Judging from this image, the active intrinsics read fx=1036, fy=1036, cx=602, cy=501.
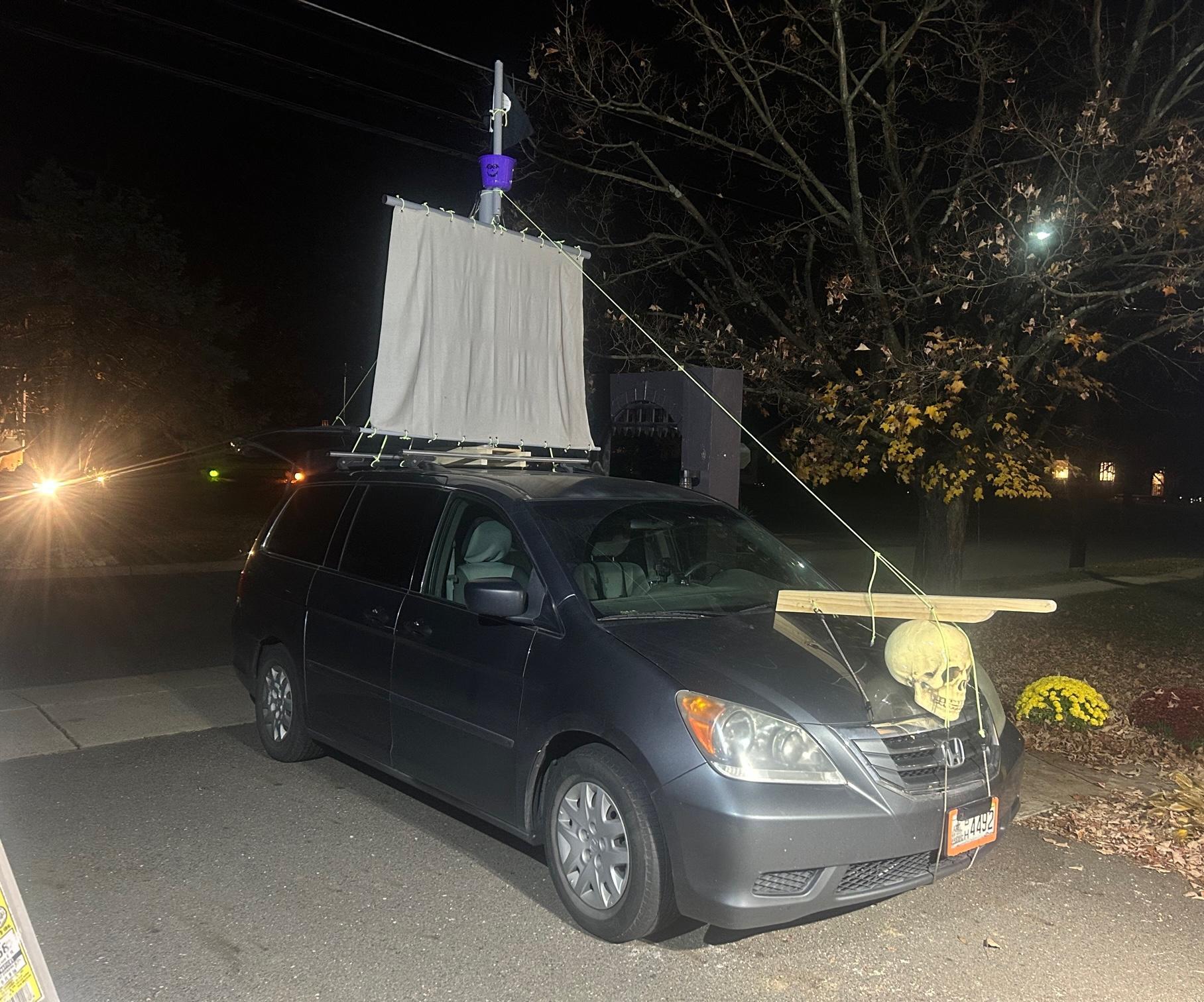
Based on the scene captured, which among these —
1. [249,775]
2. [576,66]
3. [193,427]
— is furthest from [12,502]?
[249,775]

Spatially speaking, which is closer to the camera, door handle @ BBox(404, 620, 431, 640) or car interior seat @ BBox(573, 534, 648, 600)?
car interior seat @ BBox(573, 534, 648, 600)

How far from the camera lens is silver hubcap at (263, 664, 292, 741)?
5.93 metres

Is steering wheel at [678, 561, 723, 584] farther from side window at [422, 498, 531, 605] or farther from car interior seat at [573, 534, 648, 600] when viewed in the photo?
side window at [422, 498, 531, 605]

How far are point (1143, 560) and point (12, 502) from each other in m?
25.6

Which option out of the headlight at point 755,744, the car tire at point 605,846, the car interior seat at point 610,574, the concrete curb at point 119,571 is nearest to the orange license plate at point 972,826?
the headlight at point 755,744

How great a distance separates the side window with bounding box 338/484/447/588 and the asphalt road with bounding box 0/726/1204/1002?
124 cm

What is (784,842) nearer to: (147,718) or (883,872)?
(883,872)

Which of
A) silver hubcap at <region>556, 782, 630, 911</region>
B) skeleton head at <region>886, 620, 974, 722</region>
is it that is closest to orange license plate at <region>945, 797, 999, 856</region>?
skeleton head at <region>886, 620, 974, 722</region>

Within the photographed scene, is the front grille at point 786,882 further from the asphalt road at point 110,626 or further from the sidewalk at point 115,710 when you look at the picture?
the asphalt road at point 110,626

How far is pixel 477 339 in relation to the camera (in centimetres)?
749

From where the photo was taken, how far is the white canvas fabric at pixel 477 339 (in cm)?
696

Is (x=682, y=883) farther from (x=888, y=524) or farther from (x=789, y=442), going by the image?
(x=888, y=524)

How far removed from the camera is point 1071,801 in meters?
5.73

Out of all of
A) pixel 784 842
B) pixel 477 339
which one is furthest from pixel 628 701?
pixel 477 339
